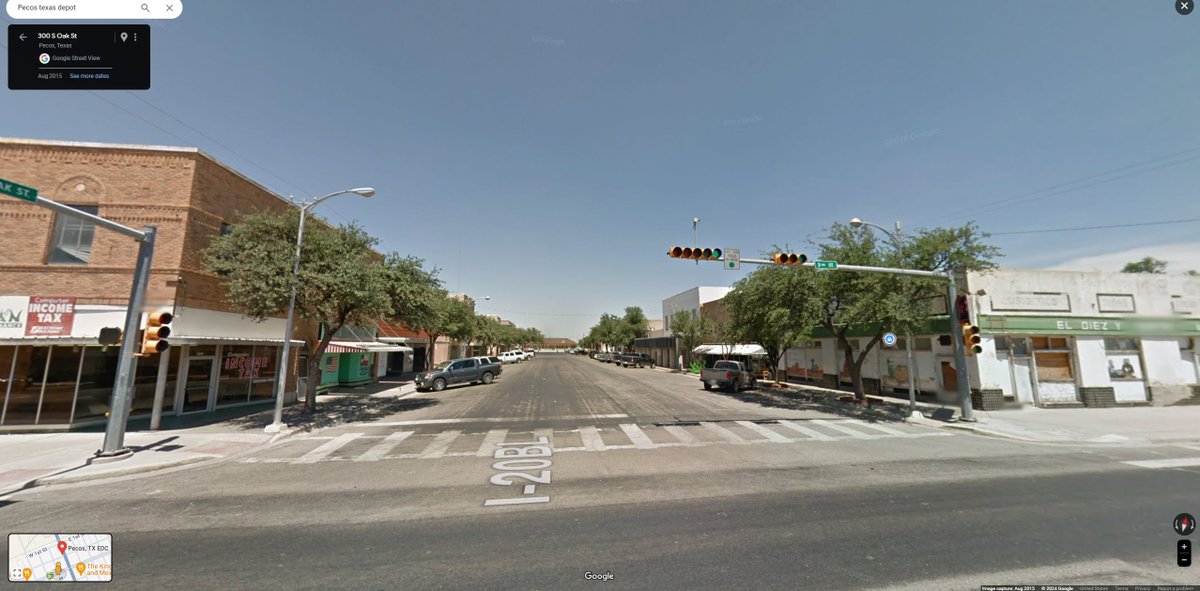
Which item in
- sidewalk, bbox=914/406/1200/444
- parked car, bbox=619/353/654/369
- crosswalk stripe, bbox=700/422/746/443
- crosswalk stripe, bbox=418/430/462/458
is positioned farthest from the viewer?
parked car, bbox=619/353/654/369

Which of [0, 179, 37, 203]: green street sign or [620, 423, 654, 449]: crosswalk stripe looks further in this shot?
[620, 423, 654, 449]: crosswalk stripe

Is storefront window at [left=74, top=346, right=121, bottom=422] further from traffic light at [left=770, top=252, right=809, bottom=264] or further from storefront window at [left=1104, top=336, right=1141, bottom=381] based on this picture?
storefront window at [left=1104, top=336, right=1141, bottom=381]

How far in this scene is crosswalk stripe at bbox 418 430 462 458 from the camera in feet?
32.9

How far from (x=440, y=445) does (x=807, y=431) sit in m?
10.7

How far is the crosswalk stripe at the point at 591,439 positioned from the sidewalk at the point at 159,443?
27.7 ft

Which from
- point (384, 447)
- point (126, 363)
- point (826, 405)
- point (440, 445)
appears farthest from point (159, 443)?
point (826, 405)

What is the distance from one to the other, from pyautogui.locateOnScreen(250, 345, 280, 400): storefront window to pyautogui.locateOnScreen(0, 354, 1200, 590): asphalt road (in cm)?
967

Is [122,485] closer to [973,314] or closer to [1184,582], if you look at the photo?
[1184,582]

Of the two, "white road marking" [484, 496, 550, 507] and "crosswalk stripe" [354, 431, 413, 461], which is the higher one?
"white road marking" [484, 496, 550, 507]

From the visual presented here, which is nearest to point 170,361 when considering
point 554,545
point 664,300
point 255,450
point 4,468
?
point 4,468

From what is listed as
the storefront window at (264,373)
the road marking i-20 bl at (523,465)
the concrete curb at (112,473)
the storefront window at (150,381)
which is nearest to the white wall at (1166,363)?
the road marking i-20 bl at (523,465)

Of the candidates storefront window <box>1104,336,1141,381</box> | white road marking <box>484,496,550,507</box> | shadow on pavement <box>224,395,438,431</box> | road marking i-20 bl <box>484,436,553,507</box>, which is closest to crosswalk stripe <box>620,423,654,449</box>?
road marking i-20 bl <box>484,436,553,507</box>

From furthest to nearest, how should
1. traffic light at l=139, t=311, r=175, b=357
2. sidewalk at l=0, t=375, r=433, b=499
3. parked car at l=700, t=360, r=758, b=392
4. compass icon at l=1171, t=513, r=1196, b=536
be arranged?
parked car at l=700, t=360, r=758, b=392 → traffic light at l=139, t=311, r=175, b=357 → sidewalk at l=0, t=375, r=433, b=499 → compass icon at l=1171, t=513, r=1196, b=536

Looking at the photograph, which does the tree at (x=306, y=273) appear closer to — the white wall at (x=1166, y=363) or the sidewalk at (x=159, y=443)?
the sidewalk at (x=159, y=443)
